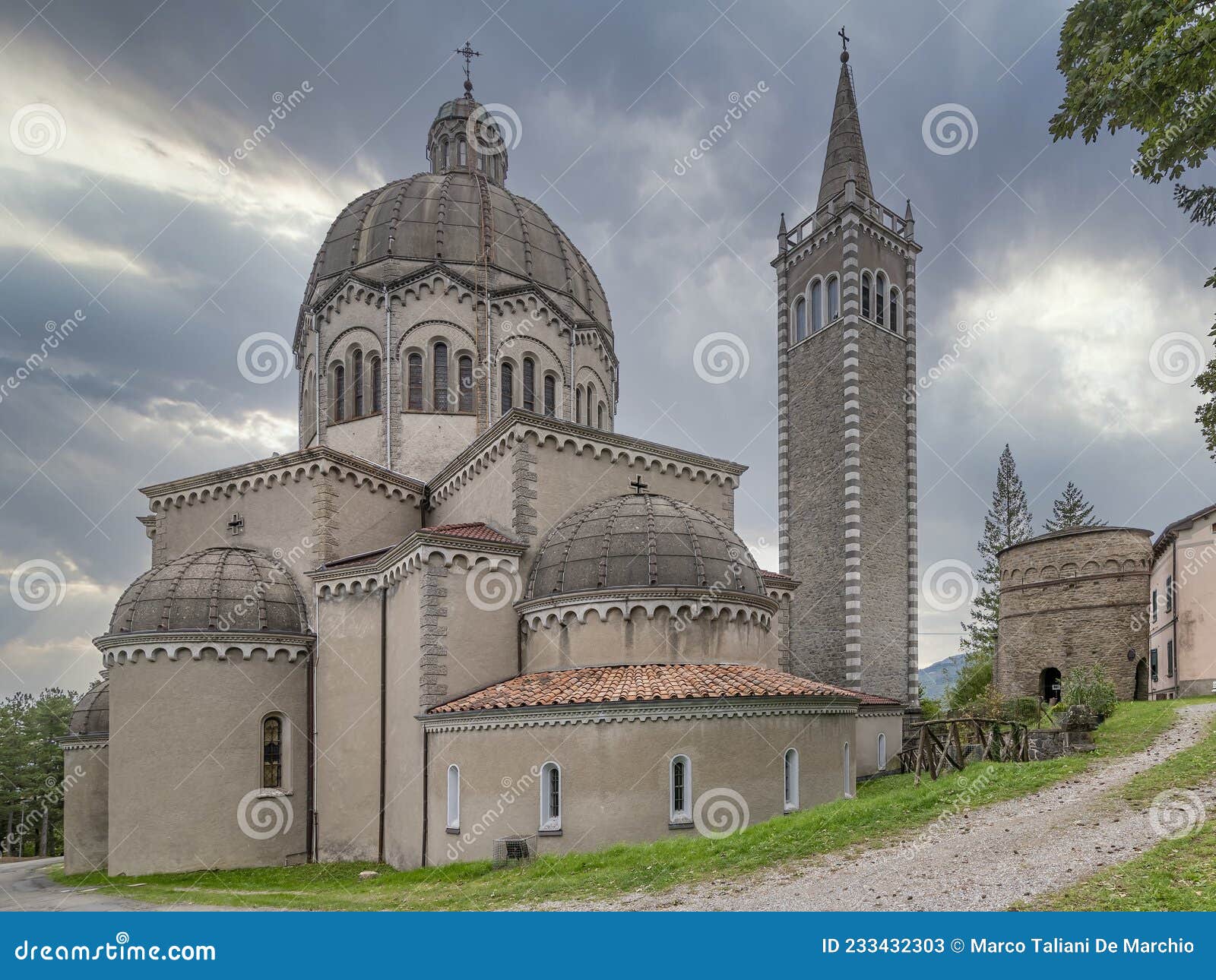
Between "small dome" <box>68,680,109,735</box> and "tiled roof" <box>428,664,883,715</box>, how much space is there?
13.3 meters

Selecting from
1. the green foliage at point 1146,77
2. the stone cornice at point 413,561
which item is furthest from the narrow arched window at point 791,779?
the green foliage at point 1146,77

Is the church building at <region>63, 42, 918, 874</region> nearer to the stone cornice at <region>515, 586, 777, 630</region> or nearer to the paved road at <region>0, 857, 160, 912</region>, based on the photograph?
the stone cornice at <region>515, 586, 777, 630</region>

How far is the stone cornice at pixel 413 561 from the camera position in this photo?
18938 mm

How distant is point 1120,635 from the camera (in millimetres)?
34094

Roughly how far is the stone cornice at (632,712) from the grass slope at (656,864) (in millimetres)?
2160

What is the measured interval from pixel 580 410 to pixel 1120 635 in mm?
23139

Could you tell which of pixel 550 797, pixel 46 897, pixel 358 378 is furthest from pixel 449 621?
pixel 358 378

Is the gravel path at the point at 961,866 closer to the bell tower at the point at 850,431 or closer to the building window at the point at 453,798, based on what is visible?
the building window at the point at 453,798

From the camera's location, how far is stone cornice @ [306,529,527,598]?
18938 millimetres

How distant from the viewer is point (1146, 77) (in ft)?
39.0

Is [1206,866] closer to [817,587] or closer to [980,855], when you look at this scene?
[980,855]

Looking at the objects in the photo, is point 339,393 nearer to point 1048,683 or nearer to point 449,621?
point 449,621

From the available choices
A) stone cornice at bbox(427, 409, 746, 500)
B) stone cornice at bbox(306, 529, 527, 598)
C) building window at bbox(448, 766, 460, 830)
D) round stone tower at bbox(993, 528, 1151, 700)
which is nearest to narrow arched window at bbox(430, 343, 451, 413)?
stone cornice at bbox(427, 409, 746, 500)

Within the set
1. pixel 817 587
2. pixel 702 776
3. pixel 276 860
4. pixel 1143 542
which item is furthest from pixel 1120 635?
pixel 276 860
